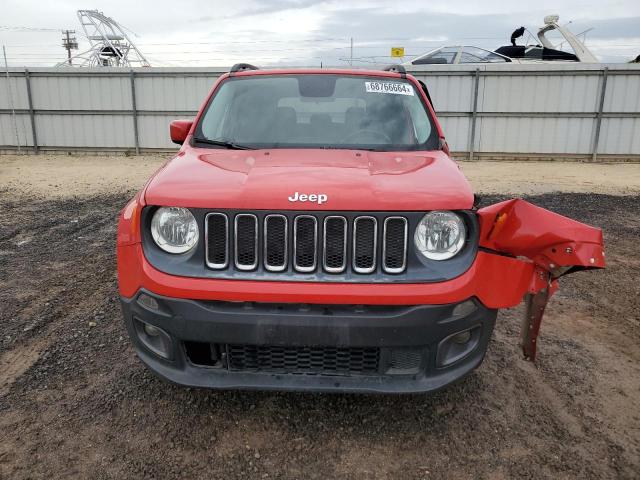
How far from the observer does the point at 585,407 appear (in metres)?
3.17

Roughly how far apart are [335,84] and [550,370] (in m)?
2.51

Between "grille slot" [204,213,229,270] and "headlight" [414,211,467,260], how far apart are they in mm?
926

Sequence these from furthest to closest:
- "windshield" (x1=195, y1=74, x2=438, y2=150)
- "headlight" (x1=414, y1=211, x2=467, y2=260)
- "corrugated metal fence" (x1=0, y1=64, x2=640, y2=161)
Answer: "corrugated metal fence" (x1=0, y1=64, x2=640, y2=161) → "windshield" (x1=195, y1=74, x2=438, y2=150) → "headlight" (x1=414, y1=211, x2=467, y2=260)

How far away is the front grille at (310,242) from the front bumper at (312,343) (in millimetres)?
194

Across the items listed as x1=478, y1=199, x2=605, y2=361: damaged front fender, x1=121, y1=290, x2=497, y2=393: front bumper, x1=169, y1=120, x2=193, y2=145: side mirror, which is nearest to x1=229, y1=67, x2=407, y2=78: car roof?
x1=169, y1=120, x2=193, y2=145: side mirror

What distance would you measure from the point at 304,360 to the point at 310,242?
0.59 meters

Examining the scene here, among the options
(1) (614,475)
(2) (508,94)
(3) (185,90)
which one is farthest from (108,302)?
(2) (508,94)

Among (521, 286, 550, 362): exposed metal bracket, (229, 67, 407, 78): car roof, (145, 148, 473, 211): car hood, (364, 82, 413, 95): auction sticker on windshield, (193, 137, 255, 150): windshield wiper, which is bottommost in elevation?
(521, 286, 550, 362): exposed metal bracket

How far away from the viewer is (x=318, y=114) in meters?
3.94

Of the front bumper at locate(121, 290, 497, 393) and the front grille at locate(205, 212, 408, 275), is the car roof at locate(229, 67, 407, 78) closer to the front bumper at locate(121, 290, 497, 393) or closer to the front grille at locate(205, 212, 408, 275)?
the front grille at locate(205, 212, 408, 275)

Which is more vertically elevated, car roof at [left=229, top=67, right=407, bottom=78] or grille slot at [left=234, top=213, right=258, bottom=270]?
car roof at [left=229, top=67, right=407, bottom=78]

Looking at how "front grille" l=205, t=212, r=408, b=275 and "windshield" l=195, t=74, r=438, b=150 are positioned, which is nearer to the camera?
"front grille" l=205, t=212, r=408, b=275

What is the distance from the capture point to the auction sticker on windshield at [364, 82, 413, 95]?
4098mm

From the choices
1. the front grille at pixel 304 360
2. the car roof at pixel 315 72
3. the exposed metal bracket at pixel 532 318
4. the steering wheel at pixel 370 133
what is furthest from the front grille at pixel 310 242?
the car roof at pixel 315 72
